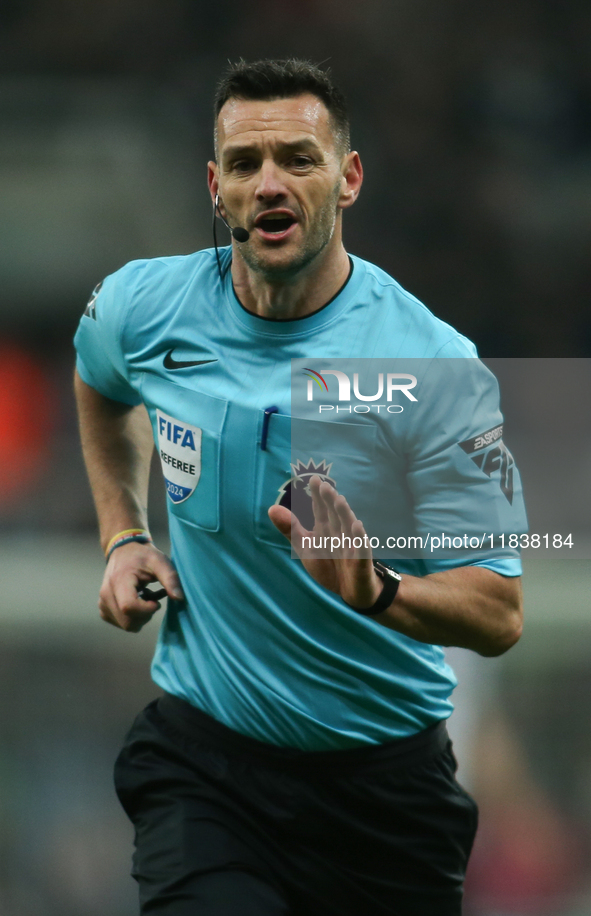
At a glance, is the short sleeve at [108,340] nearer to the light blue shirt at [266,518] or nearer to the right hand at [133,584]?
the light blue shirt at [266,518]

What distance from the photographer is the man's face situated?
6.36 ft

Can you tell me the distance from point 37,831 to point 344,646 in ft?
7.64

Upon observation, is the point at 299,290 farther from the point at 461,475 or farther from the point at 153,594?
the point at 153,594

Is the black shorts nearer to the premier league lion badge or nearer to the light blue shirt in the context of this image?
the light blue shirt

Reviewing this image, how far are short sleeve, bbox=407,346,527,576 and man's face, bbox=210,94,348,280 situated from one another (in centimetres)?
34

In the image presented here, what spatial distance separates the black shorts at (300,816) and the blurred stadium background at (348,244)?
1827 millimetres

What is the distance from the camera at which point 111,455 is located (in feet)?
8.13

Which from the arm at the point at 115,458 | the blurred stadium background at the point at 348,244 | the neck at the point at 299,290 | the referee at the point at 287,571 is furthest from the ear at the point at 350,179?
the blurred stadium background at the point at 348,244

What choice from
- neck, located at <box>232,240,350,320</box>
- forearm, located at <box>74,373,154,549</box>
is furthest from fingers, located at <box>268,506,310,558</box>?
forearm, located at <box>74,373,154,549</box>

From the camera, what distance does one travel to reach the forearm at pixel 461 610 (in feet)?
5.48

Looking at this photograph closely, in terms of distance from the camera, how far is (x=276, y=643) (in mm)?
2006

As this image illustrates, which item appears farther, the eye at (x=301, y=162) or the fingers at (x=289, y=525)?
the eye at (x=301, y=162)

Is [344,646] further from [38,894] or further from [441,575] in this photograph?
[38,894]

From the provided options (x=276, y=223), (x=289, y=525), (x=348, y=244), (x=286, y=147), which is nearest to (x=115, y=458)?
(x=276, y=223)
